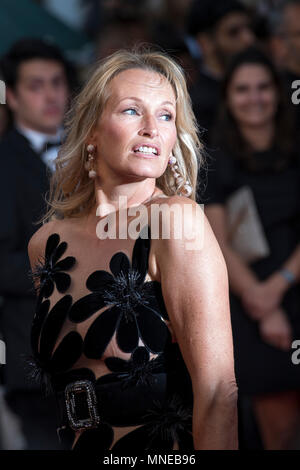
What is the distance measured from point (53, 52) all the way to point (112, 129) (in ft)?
7.06

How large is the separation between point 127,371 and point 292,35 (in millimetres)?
2821

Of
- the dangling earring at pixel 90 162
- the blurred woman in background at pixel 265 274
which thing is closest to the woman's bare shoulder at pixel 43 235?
the dangling earring at pixel 90 162

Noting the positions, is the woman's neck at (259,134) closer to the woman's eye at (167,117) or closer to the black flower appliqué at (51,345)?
the woman's eye at (167,117)

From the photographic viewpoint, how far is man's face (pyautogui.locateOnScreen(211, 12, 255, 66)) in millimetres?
4406

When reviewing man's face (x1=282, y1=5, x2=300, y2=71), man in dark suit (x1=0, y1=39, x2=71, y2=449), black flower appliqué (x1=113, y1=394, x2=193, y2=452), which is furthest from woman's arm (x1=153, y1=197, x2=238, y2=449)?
man's face (x1=282, y1=5, x2=300, y2=71)

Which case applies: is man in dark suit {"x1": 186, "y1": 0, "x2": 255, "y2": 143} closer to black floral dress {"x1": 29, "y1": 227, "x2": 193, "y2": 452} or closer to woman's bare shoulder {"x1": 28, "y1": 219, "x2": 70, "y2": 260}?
woman's bare shoulder {"x1": 28, "y1": 219, "x2": 70, "y2": 260}

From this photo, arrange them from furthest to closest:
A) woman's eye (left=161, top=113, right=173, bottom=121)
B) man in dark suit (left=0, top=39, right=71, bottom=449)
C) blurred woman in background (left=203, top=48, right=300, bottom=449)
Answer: blurred woman in background (left=203, top=48, right=300, bottom=449) < man in dark suit (left=0, top=39, right=71, bottom=449) < woman's eye (left=161, top=113, right=173, bottom=121)

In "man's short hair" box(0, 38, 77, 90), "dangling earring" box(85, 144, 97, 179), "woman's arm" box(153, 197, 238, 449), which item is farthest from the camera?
"man's short hair" box(0, 38, 77, 90)

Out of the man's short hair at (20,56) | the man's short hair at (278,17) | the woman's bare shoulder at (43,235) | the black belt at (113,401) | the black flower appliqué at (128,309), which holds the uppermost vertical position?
the man's short hair at (278,17)

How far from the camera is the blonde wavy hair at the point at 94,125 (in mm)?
2057

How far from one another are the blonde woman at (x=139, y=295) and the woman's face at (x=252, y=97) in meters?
1.71

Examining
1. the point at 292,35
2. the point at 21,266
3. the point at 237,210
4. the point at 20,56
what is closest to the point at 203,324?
the point at 21,266

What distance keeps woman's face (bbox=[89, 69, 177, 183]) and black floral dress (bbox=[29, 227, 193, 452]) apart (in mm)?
169
